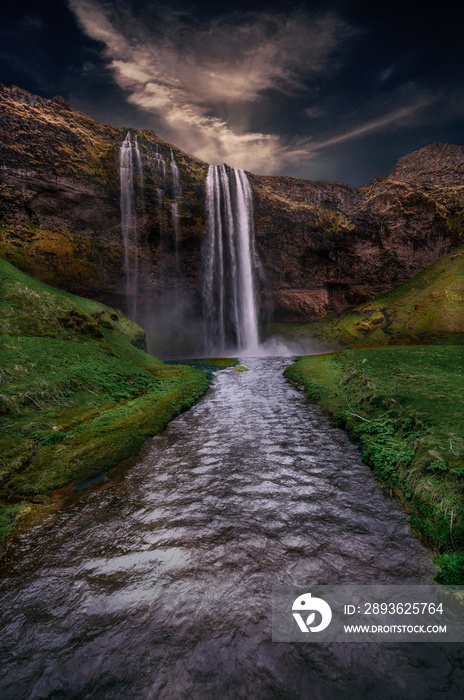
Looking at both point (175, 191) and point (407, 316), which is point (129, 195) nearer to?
point (175, 191)

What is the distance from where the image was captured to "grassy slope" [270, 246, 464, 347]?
38.4 metres

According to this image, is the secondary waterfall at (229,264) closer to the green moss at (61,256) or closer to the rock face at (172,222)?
the rock face at (172,222)

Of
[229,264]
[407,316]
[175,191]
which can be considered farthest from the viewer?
[229,264]

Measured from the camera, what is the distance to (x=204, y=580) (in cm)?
414

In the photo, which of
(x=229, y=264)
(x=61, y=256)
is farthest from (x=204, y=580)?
(x=229, y=264)

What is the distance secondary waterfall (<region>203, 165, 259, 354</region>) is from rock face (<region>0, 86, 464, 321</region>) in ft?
6.98

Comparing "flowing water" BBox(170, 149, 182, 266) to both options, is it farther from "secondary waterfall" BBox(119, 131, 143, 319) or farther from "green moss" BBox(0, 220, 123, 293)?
"green moss" BBox(0, 220, 123, 293)

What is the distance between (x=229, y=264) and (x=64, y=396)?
40.2 m

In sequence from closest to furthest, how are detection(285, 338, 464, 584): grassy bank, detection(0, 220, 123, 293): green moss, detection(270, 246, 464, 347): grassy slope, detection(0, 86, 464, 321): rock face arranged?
detection(285, 338, 464, 584): grassy bank
detection(0, 220, 123, 293): green moss
detection(0, 86, 464, 321): rock face
detection(270, 246, 464, 347): grassy slope

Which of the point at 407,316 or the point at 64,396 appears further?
the point at 407,316

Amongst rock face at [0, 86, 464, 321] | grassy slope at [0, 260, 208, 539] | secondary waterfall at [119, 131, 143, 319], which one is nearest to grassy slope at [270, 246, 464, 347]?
rock face at [0, 86, 464, 321]

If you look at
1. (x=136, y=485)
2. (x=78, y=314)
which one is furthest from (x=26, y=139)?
(x=136, y=485)

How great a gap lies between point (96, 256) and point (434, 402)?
43.2 meters

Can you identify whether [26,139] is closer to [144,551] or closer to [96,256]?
[96,256]
